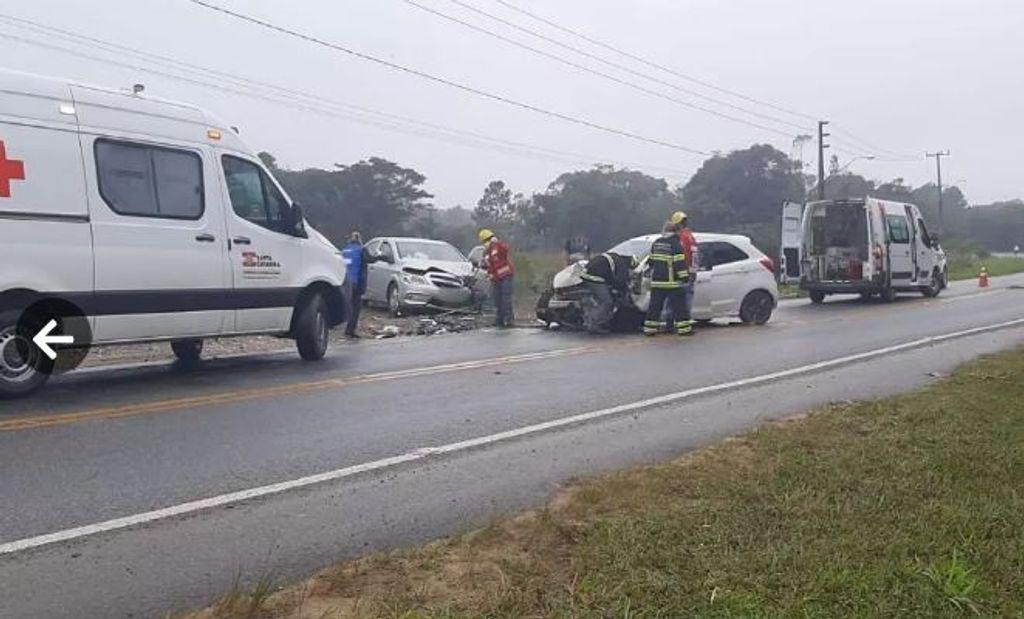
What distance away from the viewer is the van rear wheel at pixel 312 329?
10.4 metres

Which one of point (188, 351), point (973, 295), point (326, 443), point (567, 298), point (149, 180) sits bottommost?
point (973, 295)

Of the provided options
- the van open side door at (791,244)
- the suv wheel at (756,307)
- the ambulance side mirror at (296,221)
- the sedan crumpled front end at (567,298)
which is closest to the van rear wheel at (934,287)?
the van open side door at (791,244)

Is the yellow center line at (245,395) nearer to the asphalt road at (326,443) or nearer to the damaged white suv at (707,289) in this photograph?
the asphalt road at (326,443)

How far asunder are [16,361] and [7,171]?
152cm

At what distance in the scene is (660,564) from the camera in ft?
13.1

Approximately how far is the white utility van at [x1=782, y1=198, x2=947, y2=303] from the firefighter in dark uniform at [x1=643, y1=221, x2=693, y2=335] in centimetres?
925

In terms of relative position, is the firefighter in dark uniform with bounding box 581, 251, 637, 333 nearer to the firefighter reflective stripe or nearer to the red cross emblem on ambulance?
the firefighter reflective stripe

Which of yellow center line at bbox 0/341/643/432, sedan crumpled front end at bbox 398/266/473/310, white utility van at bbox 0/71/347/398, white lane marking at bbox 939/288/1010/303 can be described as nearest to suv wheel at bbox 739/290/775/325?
sedan crumpled front end at bbox 398/266/473/310

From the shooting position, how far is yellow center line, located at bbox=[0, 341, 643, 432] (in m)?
6.82

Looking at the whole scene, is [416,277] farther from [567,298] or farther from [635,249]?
[635,249]

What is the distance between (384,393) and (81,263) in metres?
2.74

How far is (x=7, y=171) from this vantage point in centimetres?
751

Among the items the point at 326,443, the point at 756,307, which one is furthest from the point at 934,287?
the point at 326,443

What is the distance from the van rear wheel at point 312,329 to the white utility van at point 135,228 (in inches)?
0.9
